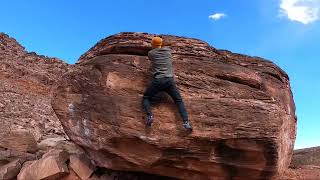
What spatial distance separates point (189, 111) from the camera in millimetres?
12492

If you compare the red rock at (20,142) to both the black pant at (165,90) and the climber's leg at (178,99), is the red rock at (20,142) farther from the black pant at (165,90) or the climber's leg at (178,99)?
the climber's leg at (178,99)

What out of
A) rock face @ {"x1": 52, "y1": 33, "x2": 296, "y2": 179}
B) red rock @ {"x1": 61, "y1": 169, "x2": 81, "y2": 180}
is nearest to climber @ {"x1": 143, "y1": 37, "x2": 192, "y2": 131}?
rock face @ {"x1": 52, "y1": 33, "x2": 296, "y2": 179}

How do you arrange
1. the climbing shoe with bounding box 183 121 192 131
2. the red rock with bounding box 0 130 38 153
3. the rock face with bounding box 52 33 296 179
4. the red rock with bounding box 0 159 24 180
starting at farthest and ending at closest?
the red rock with bounding box 0 130 38 153 < the red rock with bounding box 0 159 24 180 < the rock face with bounding box 52 33 296 179 < the climbing shoe with bounding box 183 121 192 131

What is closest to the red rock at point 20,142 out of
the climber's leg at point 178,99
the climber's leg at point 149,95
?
the climber's leg at point 149,95

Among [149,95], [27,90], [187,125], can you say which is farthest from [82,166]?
[27,90]

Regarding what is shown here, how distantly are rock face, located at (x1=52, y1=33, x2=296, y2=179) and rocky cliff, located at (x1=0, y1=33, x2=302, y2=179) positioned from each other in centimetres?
3

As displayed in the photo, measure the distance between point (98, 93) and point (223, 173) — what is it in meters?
4.55

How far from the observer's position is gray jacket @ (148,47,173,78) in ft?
40.7

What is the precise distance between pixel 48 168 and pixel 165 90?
4.94 meters

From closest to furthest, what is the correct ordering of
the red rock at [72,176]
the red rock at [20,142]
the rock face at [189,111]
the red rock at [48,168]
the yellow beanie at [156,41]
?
1. the rock face at [189,111]
2. the yellow beanie at [156,41]
3. the red rock at [48,168]
4. the red rock at [72,176]
5. the red rock at [20,142]

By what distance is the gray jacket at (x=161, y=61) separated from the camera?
12.4 meters

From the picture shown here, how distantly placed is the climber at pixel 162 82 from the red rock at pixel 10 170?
18.9 feet

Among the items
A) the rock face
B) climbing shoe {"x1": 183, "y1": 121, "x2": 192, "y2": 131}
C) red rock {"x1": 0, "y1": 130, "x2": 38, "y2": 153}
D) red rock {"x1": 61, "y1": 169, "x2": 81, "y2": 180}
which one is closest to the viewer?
climbing shoe {"x1": 183, "y1": 121, "x2": 192, "y2": 131}

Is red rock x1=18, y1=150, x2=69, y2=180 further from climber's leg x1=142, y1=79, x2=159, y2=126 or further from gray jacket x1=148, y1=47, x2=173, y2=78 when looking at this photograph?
gray jacket x1=148, y1=47, x2=173, y2=78
